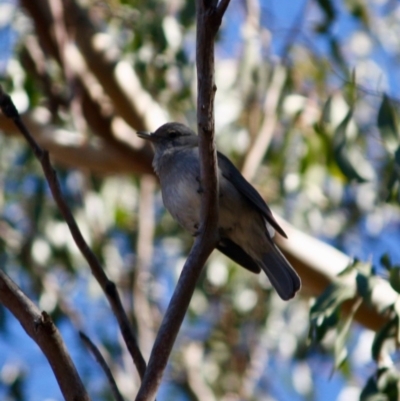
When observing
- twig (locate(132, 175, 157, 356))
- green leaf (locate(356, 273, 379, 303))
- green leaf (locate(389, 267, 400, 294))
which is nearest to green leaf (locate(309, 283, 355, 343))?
green leaf (locate(356, 273, 379, 303))

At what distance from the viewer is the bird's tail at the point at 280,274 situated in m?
4.41

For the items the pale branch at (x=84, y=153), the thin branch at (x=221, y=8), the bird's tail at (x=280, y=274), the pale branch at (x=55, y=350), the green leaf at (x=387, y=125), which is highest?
the pale branch at (x=84, y=153)

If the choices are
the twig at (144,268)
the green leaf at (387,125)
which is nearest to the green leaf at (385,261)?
the green leaf at (387,125)

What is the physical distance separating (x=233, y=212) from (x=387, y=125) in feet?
3.04

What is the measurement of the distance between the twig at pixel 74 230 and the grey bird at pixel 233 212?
1206 mm

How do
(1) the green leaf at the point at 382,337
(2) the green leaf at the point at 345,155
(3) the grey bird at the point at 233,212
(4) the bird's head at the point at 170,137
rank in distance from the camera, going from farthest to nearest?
(4) the bird's head at the point at 170,137 < (3) the grey bird at the point at 233,212 < (2) the green leaf at the point at 345,155 < (1) the green leaf at the point at 382,337

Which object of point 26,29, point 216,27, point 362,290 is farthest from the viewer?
point 26,29

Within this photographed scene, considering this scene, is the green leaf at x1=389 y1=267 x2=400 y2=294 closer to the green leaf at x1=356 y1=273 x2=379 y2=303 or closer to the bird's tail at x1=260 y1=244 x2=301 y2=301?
the green leaf at x1=356 y1=273 x2=379 y2=303

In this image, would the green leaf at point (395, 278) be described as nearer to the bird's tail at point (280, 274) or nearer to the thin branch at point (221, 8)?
the bird's tail at point (280, 274)

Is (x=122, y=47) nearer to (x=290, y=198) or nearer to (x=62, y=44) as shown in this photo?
(x=62, y=44)

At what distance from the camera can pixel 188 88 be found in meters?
6.84

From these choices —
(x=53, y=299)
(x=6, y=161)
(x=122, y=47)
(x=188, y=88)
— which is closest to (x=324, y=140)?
(x=188, y=88)

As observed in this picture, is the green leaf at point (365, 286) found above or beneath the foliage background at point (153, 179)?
beneath

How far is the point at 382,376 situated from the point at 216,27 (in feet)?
6.14
